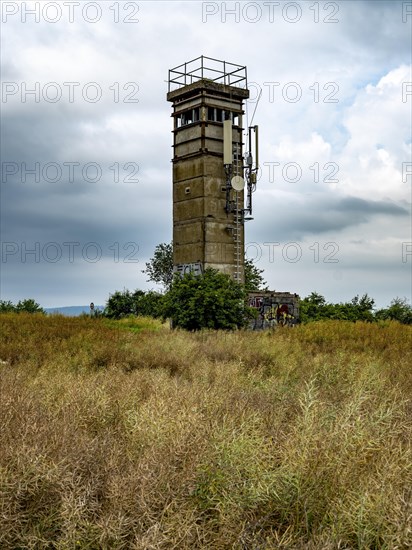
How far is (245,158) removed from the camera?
40719 millimetres

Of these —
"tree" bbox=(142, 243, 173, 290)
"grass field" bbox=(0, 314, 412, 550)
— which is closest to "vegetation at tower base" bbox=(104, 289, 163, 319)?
"tree" bbox=(142, 243, 173, 290)

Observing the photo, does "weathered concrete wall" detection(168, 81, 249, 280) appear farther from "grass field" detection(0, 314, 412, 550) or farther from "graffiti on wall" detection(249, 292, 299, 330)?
"grass field" detection(0, 314, 412, 550)

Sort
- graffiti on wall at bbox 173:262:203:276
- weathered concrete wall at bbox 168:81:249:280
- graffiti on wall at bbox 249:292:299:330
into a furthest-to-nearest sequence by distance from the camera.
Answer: graffiti on wall at bbox 249:292:299:330 → weathered concrete wall at bbox 168:81:249:280 → graffiti on wall at bbox 173:262:203:276

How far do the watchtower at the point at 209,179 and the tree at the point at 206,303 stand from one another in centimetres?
500

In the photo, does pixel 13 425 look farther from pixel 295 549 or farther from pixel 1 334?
pixel 1 334

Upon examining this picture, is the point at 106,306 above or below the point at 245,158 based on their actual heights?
below

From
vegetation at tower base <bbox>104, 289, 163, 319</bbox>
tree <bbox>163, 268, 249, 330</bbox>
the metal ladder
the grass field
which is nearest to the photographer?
the grass field

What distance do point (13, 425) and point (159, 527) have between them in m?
2.03

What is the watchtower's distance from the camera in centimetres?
3900

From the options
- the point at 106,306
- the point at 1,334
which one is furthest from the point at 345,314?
the point at 1,334

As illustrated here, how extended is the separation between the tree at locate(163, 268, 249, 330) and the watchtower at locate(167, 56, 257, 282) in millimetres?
4997

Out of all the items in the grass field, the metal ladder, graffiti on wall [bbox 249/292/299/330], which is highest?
the metal ladder

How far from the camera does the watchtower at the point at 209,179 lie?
39000 mm

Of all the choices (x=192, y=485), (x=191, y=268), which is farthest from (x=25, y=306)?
(x=192, y=485)
